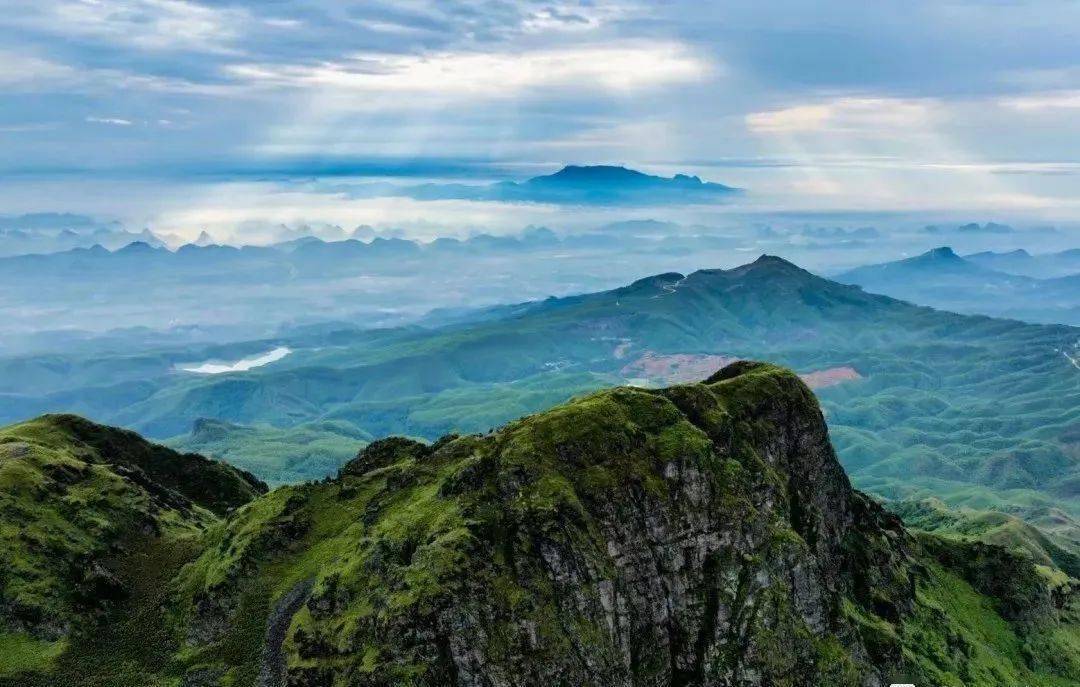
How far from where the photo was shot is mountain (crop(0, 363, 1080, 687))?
420 feet

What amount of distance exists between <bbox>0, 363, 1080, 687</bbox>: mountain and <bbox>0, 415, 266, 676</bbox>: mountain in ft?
6.12

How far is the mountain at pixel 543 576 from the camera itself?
128m

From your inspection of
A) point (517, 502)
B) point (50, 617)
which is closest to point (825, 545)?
point (517, 502)

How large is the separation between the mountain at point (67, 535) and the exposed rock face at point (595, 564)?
47.8 feet

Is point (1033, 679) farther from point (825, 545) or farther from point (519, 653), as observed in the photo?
point (519, 653)

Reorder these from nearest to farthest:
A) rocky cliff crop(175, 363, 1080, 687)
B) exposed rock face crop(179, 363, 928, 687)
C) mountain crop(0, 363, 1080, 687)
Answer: exposed rock face crop(179, 363, 928, 687) < rocky cliff crop(175, 363, 1080, 687) < mountain crop(0, 363, 1080, 687)

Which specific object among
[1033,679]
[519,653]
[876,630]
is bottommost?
[1033,679]

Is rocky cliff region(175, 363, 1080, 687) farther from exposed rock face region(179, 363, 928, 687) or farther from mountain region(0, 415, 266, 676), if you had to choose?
mountain region(0, 415, 266, 676)

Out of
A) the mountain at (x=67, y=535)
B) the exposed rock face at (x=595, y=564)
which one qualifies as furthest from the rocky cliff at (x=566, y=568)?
the mountain at (x=67, y=535)

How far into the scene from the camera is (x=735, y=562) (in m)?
144

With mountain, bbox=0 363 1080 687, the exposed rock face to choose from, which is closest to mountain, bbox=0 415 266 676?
mountain, bbox=0 363 1080 687

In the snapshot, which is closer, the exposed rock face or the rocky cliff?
the exposed rock face

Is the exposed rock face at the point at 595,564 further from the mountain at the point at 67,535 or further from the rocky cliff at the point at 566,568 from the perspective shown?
the mountain at the point at 67,535

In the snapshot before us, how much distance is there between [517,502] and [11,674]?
2716 inches
